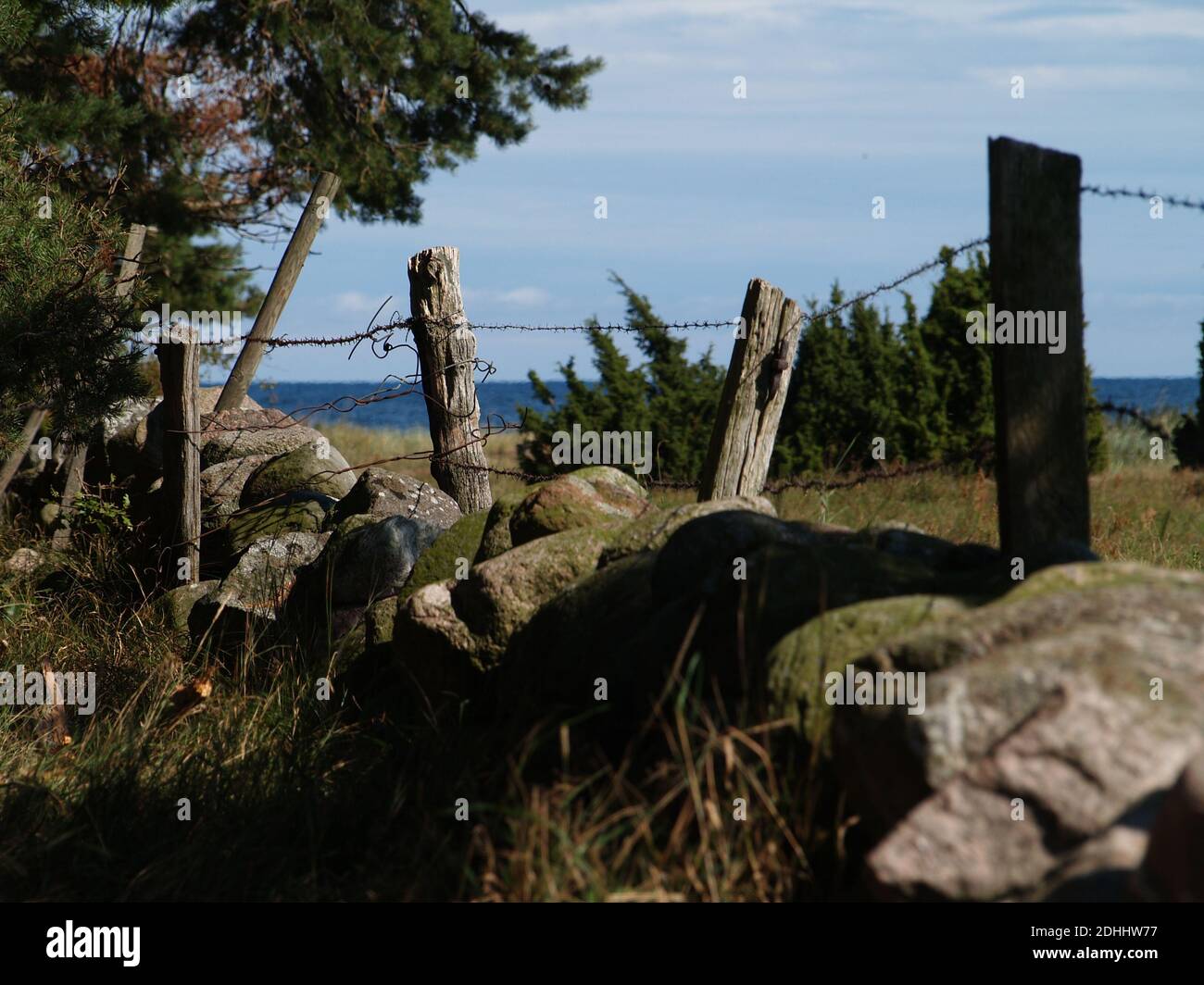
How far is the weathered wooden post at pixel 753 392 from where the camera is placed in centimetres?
529

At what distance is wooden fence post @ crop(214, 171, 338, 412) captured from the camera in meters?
8.69

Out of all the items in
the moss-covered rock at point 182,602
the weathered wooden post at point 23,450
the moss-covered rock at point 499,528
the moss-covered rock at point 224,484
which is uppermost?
the weathered wooden post at point 23,450

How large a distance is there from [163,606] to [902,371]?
8824mm

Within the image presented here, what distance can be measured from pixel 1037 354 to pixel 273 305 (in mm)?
6456

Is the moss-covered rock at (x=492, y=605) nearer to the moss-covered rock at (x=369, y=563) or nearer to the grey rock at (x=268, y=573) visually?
the moss-covered rock at (x=369, y=563)

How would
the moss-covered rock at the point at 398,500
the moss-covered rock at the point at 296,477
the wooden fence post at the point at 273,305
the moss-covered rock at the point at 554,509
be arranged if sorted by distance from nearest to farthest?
the moss-covered rock at the point at 554,509, the moss-covered rock at the point at 398,500, the moss-covered rock at the point at 296,477, the wooden fence post at the point at 273,305

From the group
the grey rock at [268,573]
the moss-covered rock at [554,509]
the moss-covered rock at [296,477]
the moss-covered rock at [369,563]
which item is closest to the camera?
the moss-covered rock at [554,509]

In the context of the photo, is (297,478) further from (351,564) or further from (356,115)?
(356,115)

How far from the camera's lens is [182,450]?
22.7 ft

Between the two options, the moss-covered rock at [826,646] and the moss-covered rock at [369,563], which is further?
the moss-covered rock at [369,563]

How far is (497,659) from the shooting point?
169 inches

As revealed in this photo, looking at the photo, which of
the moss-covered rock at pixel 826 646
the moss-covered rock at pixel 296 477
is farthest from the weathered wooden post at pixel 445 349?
the moss-covered rock at pixel 826 646

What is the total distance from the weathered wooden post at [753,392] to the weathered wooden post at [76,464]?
4.72 metres

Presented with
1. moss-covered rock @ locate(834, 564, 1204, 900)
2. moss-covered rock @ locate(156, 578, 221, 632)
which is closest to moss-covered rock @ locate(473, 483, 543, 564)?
moss-covered rock @ locate(156, 578, 221, 632)
